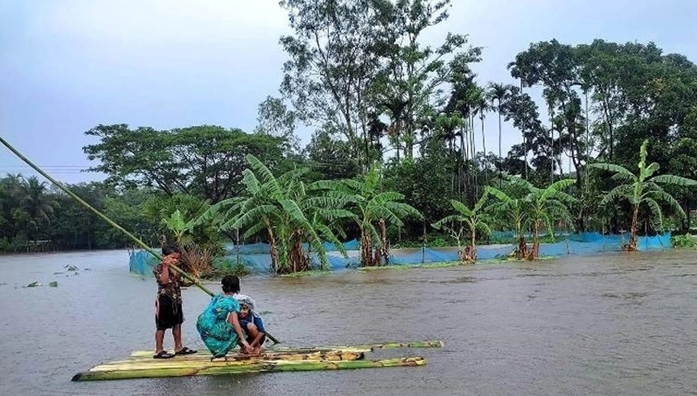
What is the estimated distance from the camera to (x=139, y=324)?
1242cm

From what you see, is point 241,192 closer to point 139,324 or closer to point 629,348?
point 139,324

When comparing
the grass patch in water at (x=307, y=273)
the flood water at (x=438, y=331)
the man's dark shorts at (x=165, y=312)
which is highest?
the man's dark shorts at (x=165, y=312)

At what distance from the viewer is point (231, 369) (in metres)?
7.03

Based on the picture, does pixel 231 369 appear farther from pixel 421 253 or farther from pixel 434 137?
pixel 434 137

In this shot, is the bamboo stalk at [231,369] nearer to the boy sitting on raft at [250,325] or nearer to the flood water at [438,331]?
the flood water at [438,331]

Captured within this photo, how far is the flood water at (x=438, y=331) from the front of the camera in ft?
21.6

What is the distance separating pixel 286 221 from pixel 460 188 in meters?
27.9

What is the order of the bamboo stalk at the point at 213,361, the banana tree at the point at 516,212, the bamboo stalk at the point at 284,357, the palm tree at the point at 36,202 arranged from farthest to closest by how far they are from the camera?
1. the palm tree at the point at 36,202
2. the banana tree at the point at 516,212
3. the bamboo stalk at the point at 284,357
4. the bamboo stalk at the point at 213,361

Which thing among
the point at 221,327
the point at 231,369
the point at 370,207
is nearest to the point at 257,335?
the point at 221,327

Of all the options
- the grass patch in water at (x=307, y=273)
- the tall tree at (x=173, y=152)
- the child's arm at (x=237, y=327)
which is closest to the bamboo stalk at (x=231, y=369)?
the child's arm at (x=237, y=327)

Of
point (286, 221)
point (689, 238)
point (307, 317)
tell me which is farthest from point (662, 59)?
point (307, 317)

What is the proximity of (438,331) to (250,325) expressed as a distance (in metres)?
3.47

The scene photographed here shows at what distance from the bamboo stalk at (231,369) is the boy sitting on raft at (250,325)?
515mm

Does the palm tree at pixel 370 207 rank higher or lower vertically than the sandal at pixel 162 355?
higher
